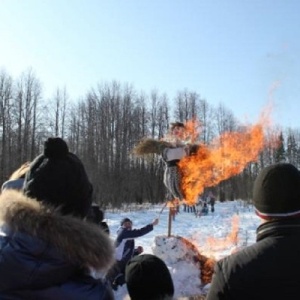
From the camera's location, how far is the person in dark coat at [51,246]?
1.81 metres

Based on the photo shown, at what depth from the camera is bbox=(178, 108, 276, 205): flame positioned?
8.63 metres

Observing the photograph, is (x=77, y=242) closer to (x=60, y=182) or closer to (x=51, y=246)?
(x=51, y=246)

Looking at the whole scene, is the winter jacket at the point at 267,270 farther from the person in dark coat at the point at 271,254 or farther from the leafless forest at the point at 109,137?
the leafless forest at the point at 109,137

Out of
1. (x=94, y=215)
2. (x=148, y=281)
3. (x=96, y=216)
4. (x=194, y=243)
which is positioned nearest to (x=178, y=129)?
(x=194, y=243)

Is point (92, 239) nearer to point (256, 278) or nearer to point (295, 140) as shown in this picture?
point (256, 278)

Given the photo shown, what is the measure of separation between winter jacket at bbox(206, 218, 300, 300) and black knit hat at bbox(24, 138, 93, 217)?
71 cm

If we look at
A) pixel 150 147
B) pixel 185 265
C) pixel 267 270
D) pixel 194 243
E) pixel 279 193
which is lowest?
pixel 185 265

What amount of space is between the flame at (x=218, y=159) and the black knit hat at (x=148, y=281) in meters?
5.88

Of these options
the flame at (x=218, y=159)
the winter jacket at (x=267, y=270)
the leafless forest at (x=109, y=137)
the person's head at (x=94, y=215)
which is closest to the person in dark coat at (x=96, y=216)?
the person's head at (x=94, y=215)

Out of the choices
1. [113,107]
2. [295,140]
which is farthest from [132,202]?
[295,140]

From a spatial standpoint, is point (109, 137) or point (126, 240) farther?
point (109, 137)

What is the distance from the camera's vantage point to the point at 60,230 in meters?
1.86

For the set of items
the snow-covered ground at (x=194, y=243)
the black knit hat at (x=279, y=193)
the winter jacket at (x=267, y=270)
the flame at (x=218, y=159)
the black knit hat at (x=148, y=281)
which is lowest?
the snow-covered ground at (x=194, y=243)

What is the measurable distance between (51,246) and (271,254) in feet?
3.16
